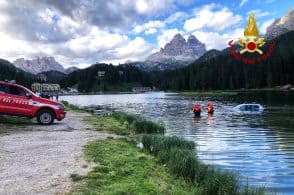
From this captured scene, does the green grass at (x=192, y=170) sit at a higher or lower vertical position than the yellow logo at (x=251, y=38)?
lower

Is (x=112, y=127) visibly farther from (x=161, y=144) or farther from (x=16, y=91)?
(x=161, y=144)

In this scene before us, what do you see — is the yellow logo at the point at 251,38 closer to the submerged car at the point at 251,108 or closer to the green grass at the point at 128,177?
the green grass at the point at 128,177

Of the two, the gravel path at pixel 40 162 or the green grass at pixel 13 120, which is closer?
the gravel path at pixel 40 162

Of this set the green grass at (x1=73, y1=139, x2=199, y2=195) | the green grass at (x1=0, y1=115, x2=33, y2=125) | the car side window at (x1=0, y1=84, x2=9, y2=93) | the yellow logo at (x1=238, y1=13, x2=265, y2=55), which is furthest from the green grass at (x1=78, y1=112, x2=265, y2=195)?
the green grass at (x1=0, y1=115, x2=33, y2=125)

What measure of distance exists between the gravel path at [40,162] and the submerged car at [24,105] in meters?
5.12

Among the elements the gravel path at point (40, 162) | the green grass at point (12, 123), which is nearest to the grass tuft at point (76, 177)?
the gravel path at point (40, 162)

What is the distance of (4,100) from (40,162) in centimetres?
1512

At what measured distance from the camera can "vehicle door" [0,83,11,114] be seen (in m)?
28.7

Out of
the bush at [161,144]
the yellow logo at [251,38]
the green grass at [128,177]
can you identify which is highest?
the yellow logo at [251,38]

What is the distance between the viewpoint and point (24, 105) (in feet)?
96.4

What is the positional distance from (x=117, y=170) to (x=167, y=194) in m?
3.09

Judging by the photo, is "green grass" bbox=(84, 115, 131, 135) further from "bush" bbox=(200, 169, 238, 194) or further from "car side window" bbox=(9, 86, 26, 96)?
"bush" bbox=(200, 169, 238, 194)

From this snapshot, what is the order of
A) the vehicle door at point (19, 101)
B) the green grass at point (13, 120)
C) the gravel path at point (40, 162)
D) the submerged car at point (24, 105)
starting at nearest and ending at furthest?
the gravel path at point (40, 162) < the submerged car at point (24, 105) < the vehicle door at point (19, 101) < the green grass at point (13, 120)

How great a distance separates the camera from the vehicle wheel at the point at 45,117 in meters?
30.4
